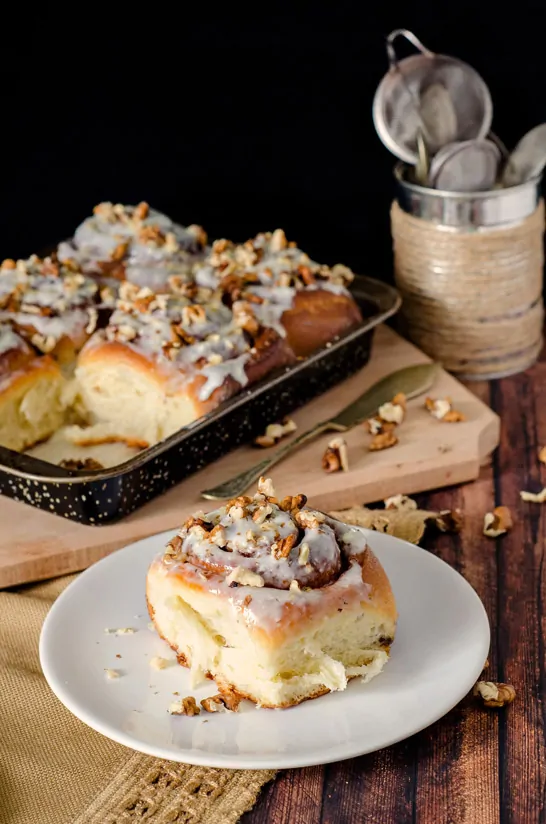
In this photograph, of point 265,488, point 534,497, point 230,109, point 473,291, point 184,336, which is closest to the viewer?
point 265,488

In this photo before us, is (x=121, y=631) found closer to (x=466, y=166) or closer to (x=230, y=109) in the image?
(x=466, y=166)

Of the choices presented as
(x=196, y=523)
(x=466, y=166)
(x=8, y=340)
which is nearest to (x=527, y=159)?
(x=466, y=166)

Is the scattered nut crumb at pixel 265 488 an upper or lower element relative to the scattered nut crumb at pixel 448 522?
upper

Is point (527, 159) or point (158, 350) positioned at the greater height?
point (527, 159)

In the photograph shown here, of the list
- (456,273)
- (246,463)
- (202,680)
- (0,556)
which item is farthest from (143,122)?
(202,680)

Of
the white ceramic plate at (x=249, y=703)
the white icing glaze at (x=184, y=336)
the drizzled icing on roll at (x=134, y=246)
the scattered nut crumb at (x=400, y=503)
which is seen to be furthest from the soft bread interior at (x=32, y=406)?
the scattered nut crumb at (x=400, y=503)

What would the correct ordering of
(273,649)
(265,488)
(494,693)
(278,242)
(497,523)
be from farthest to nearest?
(278,242) → (497,523) → (265,488) → (494,693) → (273,649)

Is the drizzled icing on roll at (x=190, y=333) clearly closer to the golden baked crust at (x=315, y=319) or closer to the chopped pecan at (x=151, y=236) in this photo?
the golden baked crust at (x=315, y=319)

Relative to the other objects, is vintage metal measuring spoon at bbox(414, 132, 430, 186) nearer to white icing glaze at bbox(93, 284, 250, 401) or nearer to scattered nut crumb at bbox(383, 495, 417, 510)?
white icing glaze at bbox(93, 284, 250, 401)
